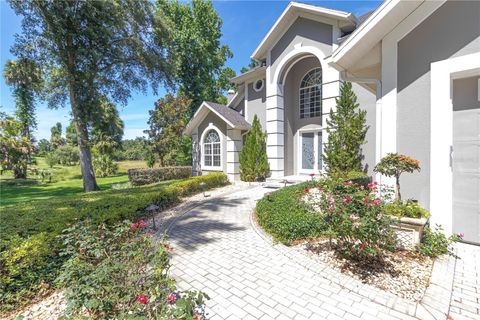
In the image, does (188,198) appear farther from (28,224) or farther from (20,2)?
(20,2)

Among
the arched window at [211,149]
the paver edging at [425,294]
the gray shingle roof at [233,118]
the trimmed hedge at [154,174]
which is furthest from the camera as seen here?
the trimmed hedge at [154,174]

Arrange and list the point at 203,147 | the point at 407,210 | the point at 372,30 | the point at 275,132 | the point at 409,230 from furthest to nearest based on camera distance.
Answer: the point at 203,147 → the point at 275,132 → the point at 372,30 → the point at 407,210 → the point at 409,230

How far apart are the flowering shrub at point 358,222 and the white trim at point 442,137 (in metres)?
1.64

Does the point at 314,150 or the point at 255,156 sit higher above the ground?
the point at 314,150

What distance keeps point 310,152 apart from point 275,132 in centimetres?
247

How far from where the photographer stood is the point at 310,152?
12.7 metres

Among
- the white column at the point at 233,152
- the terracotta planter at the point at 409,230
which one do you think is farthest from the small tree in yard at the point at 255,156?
the terracotta planter at the point at 409,230

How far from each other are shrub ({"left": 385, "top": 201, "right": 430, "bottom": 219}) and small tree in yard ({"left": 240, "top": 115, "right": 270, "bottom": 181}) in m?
8.36

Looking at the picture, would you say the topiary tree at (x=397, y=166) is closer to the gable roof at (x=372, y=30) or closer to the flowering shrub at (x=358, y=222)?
the flowering shrub at (x=358, y=222)

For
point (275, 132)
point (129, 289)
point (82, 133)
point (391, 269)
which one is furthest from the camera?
point (82, 133)

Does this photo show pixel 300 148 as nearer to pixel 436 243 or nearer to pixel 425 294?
pixel 436 243

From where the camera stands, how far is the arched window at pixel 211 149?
14.5m

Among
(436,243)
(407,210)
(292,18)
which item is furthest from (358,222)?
(292,18)

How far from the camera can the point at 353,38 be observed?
505cm
